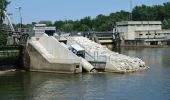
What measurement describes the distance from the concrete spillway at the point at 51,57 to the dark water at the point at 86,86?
4.77 ft

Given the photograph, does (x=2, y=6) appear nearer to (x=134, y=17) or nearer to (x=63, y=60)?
(x=63, y=60)

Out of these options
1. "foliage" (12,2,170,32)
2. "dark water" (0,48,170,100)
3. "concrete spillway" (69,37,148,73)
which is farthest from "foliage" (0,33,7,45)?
"foliage" (12,2,170,32)

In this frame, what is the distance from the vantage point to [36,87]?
4631 centimetres

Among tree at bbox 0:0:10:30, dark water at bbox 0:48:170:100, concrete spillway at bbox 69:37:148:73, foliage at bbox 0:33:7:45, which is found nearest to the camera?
dark water at bbox 0:48:170:100

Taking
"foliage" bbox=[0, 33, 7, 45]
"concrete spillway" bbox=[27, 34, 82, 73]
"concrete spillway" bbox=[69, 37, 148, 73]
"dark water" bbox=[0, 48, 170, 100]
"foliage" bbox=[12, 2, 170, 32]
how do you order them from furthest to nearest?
1. "foliage" bbox=[12, 2, 170, 32]
2. "foliage" bbox=[0, 33, 7, 45]
3. "concrete spillway" bbox=[69, 37, 148, 73]
4. "concrete spillway" bbox=[27, 34, 82, 73]
5. "dark water" bbox=[0, 48, 170, 100]

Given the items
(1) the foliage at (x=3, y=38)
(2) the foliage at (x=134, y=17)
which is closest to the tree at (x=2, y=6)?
(1) the foliage at (x=3, y=38)

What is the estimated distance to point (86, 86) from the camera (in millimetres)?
45344

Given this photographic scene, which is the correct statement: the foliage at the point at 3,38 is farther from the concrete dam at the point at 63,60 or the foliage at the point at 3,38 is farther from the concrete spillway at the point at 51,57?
the concrete spillway at the point at 51,57

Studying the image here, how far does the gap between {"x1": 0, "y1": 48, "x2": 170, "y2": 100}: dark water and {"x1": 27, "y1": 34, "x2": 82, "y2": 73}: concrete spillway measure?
145cm

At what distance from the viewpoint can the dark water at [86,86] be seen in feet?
132

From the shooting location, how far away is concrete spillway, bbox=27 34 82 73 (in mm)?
54750

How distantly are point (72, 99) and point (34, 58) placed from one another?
2036 centimetres

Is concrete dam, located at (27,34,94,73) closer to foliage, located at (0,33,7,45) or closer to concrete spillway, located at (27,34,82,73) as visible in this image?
concrete spillway, located at (27,34,82,73)

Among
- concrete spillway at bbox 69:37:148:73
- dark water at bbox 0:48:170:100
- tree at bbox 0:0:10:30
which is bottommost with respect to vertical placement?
dark water at bbox 0:48:170:100
